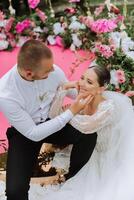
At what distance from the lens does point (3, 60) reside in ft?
16.1

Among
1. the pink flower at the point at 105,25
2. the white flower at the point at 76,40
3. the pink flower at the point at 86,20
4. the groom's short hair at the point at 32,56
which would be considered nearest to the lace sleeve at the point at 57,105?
the groom's short hair at the point at 32,56

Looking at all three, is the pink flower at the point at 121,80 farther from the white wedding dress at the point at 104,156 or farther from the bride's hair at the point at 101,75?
the bride's hair at the point at 101,75

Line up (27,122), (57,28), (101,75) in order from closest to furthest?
(27,122), (101,75), (57,28)

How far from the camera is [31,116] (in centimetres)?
290

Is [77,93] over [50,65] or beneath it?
beneath

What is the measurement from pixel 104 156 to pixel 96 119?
275 millimetres

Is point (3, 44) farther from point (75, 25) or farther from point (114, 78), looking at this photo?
point (114, 78)

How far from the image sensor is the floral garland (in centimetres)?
404

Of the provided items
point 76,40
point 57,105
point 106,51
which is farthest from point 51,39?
point 57,105

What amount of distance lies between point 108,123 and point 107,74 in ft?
1.12

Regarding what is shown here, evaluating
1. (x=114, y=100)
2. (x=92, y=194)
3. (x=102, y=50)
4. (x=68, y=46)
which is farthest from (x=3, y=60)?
(x=92, y=194)

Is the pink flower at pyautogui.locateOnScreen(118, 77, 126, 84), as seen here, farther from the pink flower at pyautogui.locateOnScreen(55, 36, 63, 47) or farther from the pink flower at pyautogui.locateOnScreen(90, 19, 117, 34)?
the pink flower at pyautogui.locateOnScreen(55, 36, 63, 47)

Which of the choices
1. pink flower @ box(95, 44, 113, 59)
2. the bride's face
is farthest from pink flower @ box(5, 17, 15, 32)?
the bride's face

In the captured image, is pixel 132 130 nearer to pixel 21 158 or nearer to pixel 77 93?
pixel 77 93
